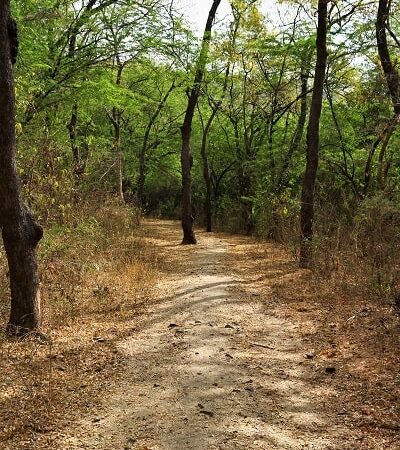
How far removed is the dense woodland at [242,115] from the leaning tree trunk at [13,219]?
0.01 meters

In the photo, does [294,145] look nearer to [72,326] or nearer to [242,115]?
[242,115]

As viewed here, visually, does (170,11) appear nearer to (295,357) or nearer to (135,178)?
(295,357)

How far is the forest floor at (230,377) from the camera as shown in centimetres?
359

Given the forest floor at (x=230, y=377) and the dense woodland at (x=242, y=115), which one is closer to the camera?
the forest floor at (x=230, y=377)

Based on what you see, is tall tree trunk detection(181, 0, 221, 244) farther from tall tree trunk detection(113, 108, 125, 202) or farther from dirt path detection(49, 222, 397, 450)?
dirt path detection(49, 222, 397, 450)

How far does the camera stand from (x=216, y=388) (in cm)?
438

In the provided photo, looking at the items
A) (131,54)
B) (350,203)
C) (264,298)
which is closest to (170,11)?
(131,54)

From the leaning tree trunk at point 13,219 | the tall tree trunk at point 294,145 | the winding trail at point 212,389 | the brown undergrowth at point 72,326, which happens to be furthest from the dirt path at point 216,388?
the tall tree trunk at point 294,145

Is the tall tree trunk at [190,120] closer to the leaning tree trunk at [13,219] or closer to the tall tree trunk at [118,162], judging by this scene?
the tall tree trunk at [118,162]

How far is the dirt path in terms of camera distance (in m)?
3.55

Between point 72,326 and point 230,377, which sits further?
point 72,326

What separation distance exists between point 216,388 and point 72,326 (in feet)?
8.09

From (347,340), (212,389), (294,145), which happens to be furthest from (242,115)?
(212,389)

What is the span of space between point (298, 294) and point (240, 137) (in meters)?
13.6
